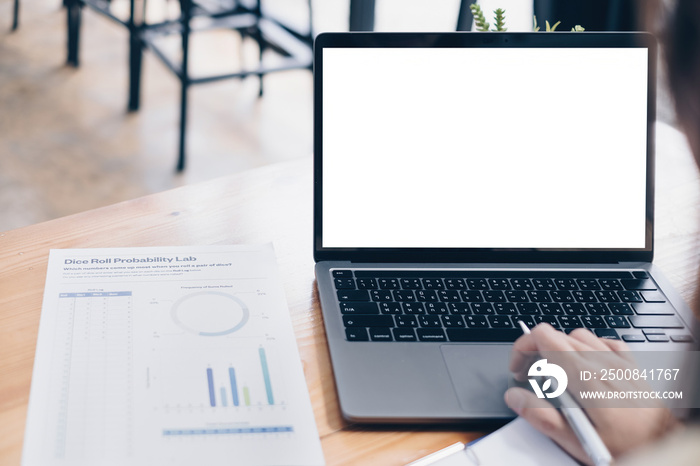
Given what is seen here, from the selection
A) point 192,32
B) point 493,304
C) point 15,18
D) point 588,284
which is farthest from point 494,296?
point 15,18

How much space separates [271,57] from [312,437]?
2.93 m

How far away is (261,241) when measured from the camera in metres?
0.83

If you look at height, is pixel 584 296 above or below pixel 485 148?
below

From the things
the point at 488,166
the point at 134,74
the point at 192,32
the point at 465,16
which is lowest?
the point at 488,166

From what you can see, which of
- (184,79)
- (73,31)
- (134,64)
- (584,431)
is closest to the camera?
(584,431)

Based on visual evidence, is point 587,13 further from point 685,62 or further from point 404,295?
point 685,62

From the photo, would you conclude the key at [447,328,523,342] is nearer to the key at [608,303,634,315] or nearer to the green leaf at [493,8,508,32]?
the key at [608,303,634,315]

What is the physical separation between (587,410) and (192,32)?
89.8 inches

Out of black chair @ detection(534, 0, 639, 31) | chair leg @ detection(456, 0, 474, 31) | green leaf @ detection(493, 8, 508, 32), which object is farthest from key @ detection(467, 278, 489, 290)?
chair leg @ detection(456, 0, 474, 31)

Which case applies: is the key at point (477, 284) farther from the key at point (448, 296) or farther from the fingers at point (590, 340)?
the fingers at point (590, 340)

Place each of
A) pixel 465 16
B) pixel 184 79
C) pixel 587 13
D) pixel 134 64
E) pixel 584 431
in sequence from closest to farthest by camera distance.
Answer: pixel 584 431
pixel 587 13
pixel 465 16
pixel 184 79
pixel 134 64

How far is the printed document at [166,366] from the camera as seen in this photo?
1.76ft

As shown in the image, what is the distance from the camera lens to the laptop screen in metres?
0.77

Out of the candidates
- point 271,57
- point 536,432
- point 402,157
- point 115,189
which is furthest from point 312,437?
point 271,57
